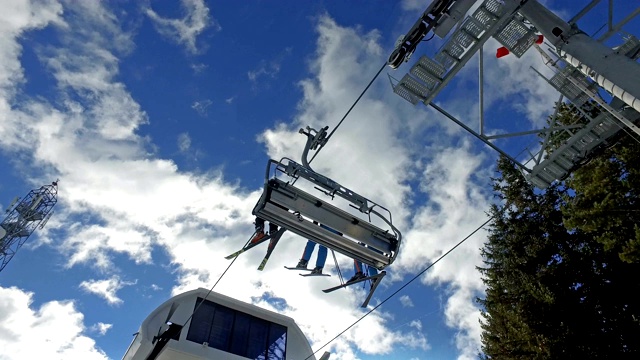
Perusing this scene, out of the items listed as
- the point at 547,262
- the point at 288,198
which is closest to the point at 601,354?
the point at 547,262

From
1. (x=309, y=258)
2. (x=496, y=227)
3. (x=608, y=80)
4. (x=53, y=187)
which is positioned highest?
(x=53, y=187)

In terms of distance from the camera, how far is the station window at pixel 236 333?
1741 centimetres

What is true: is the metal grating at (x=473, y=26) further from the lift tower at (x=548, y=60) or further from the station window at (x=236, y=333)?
the station window at (x=236, y=333)

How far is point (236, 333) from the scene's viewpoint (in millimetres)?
18281

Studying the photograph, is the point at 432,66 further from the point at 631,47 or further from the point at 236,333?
the point at 236,333

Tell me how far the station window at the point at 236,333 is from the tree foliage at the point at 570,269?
10.7 m

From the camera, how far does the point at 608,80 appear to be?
263 inches

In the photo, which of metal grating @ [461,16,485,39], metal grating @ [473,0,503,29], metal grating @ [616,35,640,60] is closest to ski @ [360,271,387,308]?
metal grating @ [461,16,485,39]

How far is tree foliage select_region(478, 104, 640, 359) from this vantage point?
13.9 meters

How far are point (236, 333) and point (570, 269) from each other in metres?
16.2

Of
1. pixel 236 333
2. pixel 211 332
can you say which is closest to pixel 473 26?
pixel 211 332

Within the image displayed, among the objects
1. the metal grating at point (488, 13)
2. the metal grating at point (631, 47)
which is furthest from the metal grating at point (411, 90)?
the metal grating at point (631, 47)

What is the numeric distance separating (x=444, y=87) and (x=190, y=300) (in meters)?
15.2

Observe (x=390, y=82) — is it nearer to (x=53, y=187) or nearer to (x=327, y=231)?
(x=327, y=231)
